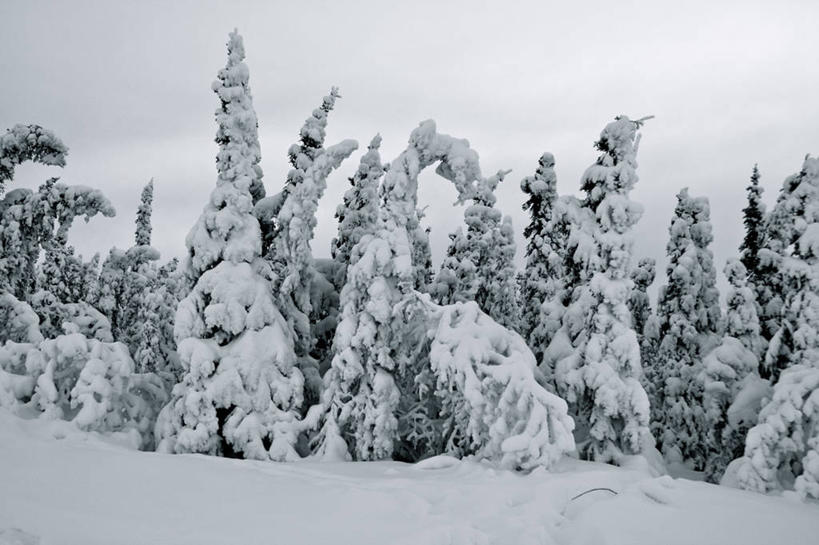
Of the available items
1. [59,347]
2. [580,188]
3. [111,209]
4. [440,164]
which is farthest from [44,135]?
[580,188]

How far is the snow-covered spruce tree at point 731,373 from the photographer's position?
21.4m

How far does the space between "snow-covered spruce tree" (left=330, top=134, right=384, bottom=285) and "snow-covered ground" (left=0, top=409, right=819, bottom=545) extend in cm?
1128

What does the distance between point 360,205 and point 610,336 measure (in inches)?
408

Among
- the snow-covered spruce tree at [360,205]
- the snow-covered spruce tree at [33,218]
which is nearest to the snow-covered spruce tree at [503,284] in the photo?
the snow-covered spruce tree at [360,205]

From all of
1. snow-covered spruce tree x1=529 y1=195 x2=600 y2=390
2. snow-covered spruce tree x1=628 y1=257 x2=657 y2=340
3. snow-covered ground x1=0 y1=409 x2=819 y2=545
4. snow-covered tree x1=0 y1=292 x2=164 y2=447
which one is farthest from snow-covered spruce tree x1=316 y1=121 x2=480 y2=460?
snow-covered spruce tree x1=628 y1=257 x2=657 y2=340

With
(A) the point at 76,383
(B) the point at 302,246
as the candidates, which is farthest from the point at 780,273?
(A) the point at 76,383

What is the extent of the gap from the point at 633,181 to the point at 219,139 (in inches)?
556

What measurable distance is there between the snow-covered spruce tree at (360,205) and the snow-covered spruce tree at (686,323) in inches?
707

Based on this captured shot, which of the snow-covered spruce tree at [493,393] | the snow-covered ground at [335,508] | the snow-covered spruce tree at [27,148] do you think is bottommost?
the snow-covered ground at [335,508]

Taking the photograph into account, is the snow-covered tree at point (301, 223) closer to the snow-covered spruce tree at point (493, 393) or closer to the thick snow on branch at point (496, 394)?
the snow-covered spruce tree at point (493, 393)

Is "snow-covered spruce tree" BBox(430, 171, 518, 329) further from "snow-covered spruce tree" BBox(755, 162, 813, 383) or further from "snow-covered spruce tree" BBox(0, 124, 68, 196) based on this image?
"snow-covered spruce tree" BBox(0, 124, 68, 196)

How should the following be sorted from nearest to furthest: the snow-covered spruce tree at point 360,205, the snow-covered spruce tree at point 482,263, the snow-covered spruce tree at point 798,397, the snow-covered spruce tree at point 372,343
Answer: the snow-covered spruce tree at point 798,397 → the snow-covered spruce tree at point 372,343 → the snow-covered spruce tree at point 360,205 → the snow-covered spruce tree at point 482,263

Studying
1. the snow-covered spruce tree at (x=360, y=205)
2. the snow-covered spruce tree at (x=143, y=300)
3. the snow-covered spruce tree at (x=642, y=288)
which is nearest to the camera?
the snow-covered spruce tree at (x=360, y=205)

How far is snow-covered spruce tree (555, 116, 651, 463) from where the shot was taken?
56.3 feet
